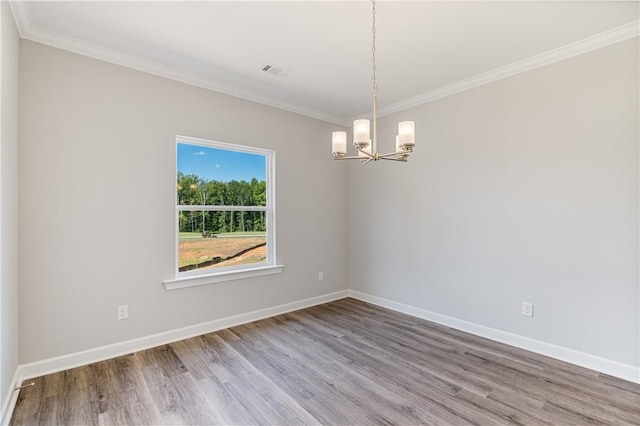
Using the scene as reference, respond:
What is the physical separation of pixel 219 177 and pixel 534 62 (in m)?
3.39

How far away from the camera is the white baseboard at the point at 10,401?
1.90 metres

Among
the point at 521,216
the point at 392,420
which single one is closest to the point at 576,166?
the point at 521,216

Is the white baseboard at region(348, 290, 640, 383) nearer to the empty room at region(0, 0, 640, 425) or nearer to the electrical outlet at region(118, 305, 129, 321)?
the empty room at region(0, 0, 640, 425)

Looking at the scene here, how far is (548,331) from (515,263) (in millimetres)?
651

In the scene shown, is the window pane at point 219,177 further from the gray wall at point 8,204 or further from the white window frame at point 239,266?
the gray wall at point 8,204

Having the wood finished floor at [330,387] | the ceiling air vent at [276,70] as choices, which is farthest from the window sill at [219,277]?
the ceiling air vent at [276,70]

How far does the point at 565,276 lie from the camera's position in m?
2.77

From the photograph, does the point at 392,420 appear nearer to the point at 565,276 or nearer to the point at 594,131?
the point at 565,276

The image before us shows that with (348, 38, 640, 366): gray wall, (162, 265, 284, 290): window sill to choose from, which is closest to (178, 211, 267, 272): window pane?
(162, 265, 284, 290): window sill

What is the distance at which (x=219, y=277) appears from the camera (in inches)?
137

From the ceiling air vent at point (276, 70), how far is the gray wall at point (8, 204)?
186 cm

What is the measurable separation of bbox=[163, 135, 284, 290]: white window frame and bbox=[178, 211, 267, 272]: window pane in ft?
0.16

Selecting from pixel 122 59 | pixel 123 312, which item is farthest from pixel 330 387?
pixel 122 59

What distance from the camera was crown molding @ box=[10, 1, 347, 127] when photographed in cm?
231
